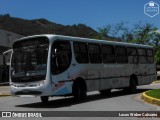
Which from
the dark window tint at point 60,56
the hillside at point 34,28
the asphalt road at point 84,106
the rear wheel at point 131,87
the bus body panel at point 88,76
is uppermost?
the hillside at point 34,28

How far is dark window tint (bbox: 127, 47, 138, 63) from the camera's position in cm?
2336

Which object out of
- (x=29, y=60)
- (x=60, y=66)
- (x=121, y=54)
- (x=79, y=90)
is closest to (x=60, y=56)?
(x=60, y=66)

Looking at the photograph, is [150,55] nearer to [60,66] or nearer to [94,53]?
[94,53]

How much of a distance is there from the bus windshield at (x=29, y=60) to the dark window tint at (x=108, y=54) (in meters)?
4.39

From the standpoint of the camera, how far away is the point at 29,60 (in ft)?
56.3

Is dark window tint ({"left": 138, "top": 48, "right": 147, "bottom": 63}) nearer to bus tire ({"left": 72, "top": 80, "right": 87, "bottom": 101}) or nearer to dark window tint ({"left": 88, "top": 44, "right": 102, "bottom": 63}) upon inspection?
dark window tint ({"left": 88, "top": 44, "right": 102, "bottom": 63})

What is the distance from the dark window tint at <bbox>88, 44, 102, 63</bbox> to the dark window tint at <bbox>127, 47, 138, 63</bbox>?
3.56 m

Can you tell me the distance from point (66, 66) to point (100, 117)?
16.4ft

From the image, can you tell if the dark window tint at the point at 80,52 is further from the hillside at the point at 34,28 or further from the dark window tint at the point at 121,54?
the hillside at the point at 34,28

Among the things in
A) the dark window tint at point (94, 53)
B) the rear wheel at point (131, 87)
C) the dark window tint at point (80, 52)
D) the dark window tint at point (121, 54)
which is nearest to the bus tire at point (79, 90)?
the dark window tint at point (80, 52)

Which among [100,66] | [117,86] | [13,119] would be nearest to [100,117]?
[13,119]

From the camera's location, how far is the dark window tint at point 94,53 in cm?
1941

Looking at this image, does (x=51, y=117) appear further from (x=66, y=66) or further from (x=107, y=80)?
(x=107, y=80)

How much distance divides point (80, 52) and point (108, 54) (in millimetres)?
2966
